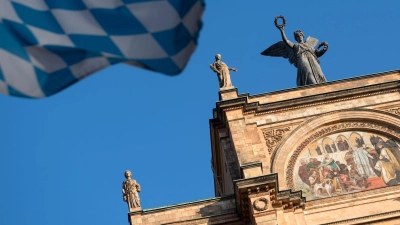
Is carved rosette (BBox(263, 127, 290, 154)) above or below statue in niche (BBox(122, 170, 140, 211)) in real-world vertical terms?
above

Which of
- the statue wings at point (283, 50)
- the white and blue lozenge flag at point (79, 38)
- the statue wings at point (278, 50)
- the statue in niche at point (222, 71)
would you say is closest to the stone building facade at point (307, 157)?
the statue in niche at point (222, 71)

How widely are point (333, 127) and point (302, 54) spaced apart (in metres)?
3.72

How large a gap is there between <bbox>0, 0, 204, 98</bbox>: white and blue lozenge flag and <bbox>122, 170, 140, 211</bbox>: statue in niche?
45.4 ft

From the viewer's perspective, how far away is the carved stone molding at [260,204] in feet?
63.0

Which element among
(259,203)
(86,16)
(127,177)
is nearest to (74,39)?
(86,16)

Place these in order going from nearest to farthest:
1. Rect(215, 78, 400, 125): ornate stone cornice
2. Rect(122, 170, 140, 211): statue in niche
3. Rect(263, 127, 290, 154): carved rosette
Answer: Rect(122, 170, 140, 211): statue in niche, Rect(263, 127, 290, 154): carved rosette, Rect(215, 78, 400, 125): ornate stone cornice

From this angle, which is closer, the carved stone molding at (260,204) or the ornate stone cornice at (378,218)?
the carved stone molding at (260,204)

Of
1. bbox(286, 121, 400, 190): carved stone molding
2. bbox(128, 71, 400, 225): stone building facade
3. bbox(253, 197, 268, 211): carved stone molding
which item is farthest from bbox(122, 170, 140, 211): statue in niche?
bbox(286, 121, 400, 190): carved stone molding

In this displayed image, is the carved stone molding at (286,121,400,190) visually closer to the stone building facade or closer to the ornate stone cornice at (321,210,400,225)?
the stone building facade

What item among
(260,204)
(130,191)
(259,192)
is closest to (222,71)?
(130,191)

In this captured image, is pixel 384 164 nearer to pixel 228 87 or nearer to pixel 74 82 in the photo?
pixel 228 87

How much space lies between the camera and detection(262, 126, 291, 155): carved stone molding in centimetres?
2152

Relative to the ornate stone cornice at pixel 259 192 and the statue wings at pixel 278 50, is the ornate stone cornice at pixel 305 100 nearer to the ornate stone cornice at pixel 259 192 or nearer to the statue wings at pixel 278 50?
the ornate stone cornice at pixel 259 192

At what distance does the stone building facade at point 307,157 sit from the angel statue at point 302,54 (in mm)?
1400
